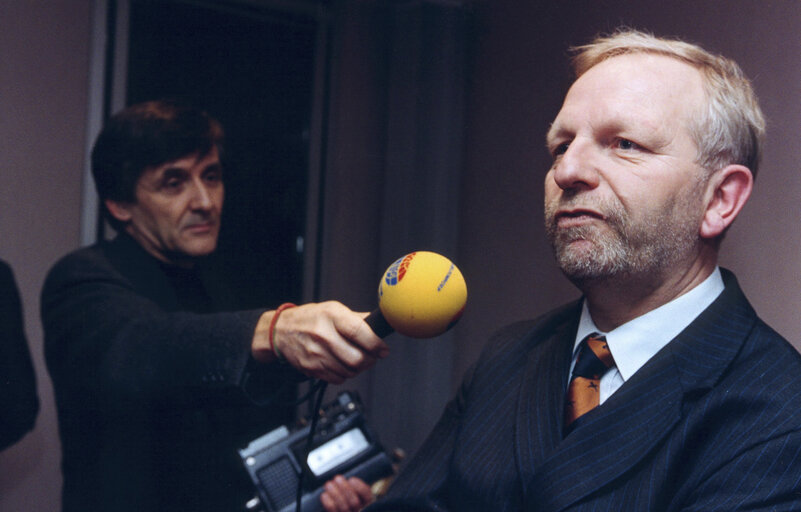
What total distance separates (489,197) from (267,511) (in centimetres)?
112

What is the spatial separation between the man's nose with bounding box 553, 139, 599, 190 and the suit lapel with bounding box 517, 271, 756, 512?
272mm

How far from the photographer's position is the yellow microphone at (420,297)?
812mm

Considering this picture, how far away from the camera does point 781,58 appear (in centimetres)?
124

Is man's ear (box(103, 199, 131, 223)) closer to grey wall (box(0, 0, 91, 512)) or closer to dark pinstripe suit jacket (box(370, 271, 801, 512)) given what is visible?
grey wall (box(0, 0, 91, 512))

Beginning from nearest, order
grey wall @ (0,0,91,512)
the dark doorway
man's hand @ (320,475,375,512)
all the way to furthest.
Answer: man's hand @ (320,475,375,512)
grey wall @ (0,0,91,512)
the dark doorway

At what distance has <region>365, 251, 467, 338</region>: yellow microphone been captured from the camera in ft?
2.66

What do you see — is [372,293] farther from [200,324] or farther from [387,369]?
[200,324]

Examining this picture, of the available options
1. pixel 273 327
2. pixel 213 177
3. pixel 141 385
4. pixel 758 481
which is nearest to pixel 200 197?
pixel 213 177

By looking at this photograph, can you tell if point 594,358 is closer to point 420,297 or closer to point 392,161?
point 420,297

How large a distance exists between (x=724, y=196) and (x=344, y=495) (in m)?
1.06

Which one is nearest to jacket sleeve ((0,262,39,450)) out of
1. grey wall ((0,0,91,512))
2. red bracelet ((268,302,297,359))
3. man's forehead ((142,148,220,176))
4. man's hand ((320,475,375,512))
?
grey wall ((0,0,91,512))

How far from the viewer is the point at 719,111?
3.34 feet

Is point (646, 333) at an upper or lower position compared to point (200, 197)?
lower

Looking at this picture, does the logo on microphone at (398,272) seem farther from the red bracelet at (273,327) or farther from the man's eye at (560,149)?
the man's eye at (560,149)
